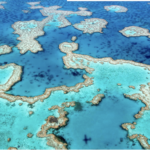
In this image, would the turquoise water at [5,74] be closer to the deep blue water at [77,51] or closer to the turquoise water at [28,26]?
the deep blue water at [77,51]

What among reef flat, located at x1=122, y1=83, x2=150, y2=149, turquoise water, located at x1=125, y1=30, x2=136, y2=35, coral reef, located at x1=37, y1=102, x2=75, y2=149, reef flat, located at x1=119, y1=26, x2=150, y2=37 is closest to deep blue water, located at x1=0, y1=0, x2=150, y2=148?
reef flat, located at x1=122, y1=83, x2=150, y2=149

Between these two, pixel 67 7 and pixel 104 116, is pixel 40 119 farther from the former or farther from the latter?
pixel 67 7

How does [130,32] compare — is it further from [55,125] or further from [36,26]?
[55,125]

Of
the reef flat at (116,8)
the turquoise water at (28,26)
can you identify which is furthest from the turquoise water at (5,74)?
the reef flat at (116,8)

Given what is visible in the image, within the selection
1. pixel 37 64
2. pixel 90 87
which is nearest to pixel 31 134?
pixel 90 87

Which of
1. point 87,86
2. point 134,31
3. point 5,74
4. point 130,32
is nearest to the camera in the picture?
point 87,86

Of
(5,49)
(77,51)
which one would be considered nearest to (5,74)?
(5,49)
